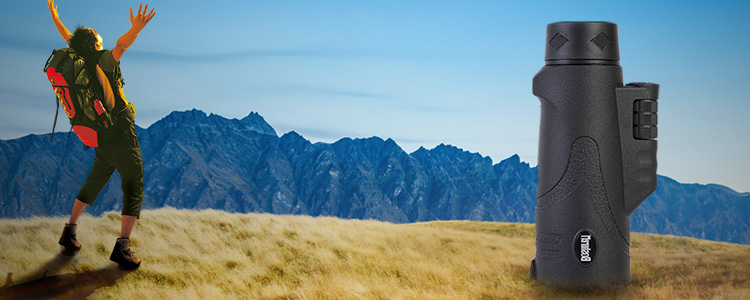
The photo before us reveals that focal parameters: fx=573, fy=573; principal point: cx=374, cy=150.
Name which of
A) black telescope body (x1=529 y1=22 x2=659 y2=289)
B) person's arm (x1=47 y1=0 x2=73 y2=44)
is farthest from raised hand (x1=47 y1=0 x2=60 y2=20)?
black telescope body (x1=529 y1=22 x2=659 y2=289)

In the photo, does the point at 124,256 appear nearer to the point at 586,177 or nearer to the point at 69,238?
the point at 69,238

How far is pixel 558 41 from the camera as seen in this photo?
8.18 metres

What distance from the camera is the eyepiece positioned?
8078mm

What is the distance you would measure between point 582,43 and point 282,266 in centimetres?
574

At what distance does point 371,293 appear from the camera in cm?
806

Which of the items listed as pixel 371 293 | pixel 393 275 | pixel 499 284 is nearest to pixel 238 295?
pixel 371 293

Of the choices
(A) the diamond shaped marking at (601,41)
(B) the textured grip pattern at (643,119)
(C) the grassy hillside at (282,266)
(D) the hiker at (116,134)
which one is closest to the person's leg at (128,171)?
(D) the hiker at (116,134)

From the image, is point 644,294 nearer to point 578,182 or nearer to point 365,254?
point 578,182

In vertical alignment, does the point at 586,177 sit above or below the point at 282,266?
above

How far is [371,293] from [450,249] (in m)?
4.50

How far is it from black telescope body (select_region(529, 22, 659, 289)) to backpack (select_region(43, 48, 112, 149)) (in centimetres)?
622

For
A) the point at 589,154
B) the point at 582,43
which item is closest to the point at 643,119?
the point at 589,154

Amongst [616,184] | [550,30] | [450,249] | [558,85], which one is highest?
[550,30]

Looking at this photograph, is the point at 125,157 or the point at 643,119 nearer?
the point at 125,157
